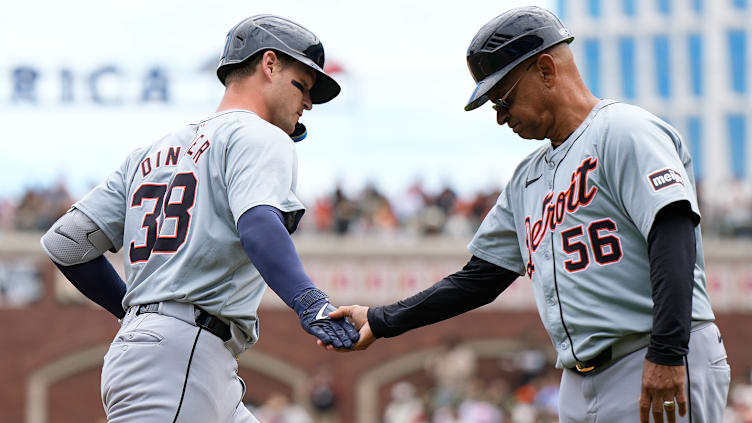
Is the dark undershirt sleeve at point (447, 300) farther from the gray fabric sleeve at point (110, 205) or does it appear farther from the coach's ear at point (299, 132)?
the gray fabric sleeve at point (110, 205)

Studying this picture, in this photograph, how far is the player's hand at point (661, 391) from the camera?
341cm

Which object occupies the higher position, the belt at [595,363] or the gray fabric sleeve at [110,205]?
the gray fabric sleeve at [110,205]

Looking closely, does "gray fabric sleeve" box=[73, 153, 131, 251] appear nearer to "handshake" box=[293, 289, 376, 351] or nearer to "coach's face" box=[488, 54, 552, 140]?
"handshake" box=[293, 289, 376, 351]

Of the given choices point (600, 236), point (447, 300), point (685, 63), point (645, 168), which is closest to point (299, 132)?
point (447, 300)

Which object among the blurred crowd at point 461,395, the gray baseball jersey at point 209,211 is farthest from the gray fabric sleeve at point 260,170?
the blurred crowd at point 461,395

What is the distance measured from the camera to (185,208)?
3.90 meters

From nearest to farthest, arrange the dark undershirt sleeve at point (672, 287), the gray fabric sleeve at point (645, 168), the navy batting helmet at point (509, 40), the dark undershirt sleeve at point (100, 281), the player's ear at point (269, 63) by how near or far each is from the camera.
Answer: the dark undershirt sleeve at point (672, 287), the gray fabric sleeve at point (645, 168), the navy batting helmet at point (509, 40), the player's ear at point (269, 63), the dark undershirt sleeve at point (100, 281)

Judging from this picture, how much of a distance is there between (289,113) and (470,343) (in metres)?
19.0

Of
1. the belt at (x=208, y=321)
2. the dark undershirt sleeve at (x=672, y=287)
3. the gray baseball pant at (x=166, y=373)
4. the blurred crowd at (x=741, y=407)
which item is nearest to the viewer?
the dark undershirt sleeve at (x=672, y=287)

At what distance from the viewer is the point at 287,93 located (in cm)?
425

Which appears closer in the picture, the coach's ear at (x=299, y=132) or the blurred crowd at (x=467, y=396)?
the coach's ear at (x=299, y=132)

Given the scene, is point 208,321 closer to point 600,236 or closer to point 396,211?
point 600,236

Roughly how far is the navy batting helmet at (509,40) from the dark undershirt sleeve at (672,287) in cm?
87

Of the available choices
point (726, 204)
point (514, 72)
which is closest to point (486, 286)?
point (514, 72)
